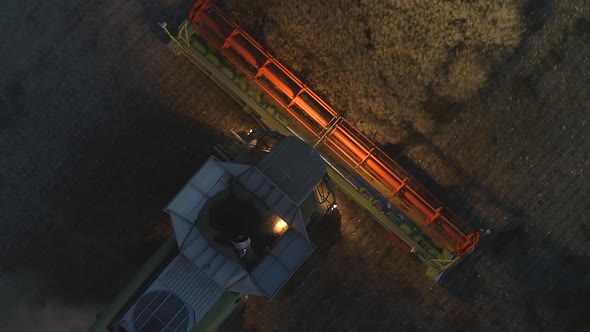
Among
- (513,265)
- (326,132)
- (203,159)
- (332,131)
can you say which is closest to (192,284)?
(203,159)

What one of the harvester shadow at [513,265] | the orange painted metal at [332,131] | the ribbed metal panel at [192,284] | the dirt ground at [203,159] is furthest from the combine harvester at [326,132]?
the ribbed metal panel at [192,284]

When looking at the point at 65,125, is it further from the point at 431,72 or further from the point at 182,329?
the point at 431,72

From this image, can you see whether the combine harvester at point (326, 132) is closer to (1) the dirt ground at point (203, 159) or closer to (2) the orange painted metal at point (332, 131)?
(2) the orange painted metal at point (332, 131)

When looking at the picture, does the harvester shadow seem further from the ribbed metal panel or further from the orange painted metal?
the ribbed metal panel

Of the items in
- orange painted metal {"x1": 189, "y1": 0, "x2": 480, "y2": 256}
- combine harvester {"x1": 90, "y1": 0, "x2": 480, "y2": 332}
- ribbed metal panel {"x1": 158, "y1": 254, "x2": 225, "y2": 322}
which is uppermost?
orange painted metal {"x1": 189, "y1": 0, "x2": 480, "y2": 256}

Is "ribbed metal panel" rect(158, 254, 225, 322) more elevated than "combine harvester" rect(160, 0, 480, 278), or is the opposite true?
"combine harvester" rect(160, 0, 480, 278)

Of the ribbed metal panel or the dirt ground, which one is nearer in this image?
the ribbed metal panel

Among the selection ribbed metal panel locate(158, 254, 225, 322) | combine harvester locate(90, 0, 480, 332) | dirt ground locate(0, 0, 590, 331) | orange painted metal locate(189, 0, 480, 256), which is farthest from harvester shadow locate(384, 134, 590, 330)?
ribbed metal panel locate(158, 254, 225, 322)

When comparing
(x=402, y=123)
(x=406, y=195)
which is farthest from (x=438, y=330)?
(x=402, y=123)

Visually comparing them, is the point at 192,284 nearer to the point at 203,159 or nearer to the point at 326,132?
the point at 203,159
